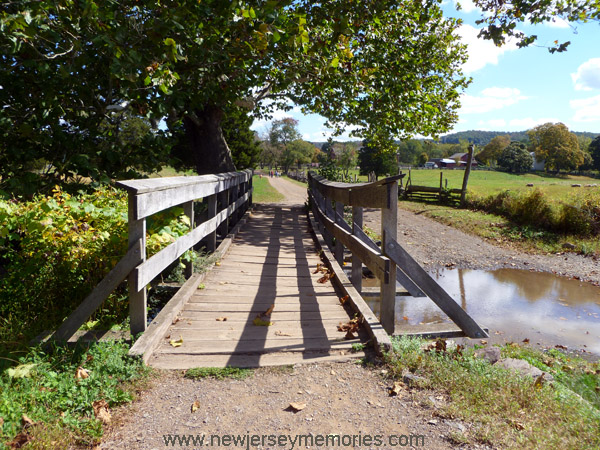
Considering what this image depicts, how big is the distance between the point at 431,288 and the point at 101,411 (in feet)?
8.89

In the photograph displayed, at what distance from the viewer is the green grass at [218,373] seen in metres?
3.04

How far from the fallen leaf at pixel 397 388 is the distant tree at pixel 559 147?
82.7 meters

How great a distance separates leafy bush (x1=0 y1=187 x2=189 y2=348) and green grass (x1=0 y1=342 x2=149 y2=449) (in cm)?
89

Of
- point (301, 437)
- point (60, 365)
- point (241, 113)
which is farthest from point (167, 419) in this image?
point (241, 113)

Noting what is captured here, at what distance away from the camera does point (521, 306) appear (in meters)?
7.75

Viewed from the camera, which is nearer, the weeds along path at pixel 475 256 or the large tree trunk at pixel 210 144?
the weeds along path at pixel 475 256

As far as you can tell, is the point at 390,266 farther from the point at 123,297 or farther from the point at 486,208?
the point at 486,208

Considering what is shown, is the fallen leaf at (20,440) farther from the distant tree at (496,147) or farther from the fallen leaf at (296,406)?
the distant tree at (496,147)

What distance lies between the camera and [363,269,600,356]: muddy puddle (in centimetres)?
627

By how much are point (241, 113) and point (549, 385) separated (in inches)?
525

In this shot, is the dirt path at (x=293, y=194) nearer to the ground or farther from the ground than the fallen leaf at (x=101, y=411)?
farther from the ground

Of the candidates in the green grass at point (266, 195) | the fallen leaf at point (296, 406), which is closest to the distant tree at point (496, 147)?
the green grass at point (266, 195)

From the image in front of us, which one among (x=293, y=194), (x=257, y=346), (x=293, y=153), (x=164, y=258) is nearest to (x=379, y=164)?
(x=293, y=194)

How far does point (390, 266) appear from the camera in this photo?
3.61 meters
